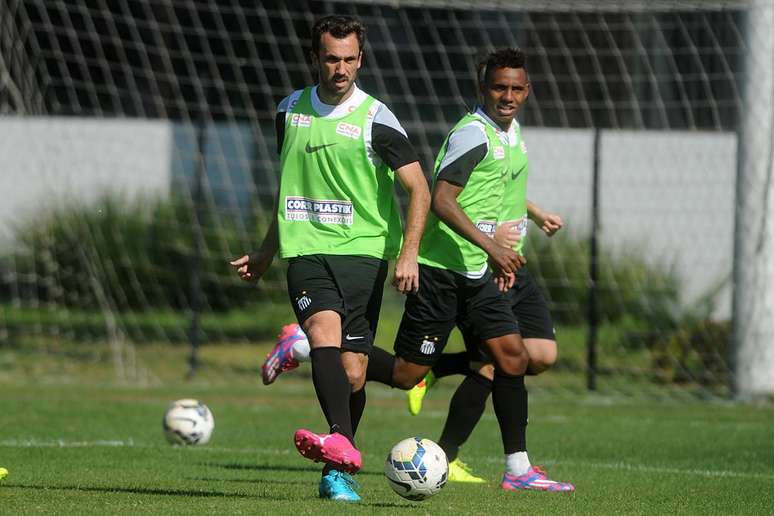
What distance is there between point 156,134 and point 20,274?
313 cm

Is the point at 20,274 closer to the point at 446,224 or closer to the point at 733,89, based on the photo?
the point at 733,89

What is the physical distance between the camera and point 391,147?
629 centimetres

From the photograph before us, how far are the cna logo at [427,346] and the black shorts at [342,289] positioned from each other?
1.05m

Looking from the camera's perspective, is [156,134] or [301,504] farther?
[156,134]

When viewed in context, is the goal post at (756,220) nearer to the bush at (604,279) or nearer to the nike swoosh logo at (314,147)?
the bush at (604,279)

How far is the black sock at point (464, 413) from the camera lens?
7.64 metres

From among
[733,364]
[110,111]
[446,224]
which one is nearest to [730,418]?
[733,364]

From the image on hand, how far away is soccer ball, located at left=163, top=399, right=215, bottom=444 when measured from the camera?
890 centimetres

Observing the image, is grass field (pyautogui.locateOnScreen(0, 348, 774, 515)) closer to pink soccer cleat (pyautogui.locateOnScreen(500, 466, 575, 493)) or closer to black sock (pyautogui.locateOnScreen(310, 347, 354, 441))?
pink soccer cleat (pyautogui.locateOnScreen(500, 466, 575, 493))

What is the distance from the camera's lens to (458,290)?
7.33m

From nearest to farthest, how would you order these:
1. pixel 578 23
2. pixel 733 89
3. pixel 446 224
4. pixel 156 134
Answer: pixel 446 224
pixel 733 89
pixel 578 23
pixel 156 134

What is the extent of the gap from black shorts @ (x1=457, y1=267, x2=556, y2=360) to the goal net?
651 cm

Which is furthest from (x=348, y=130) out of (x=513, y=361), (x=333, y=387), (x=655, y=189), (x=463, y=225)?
(x=655, y=189)

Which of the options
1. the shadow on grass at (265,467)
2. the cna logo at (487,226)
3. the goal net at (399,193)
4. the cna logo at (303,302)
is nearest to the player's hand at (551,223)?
the cna logo at (487,226)
